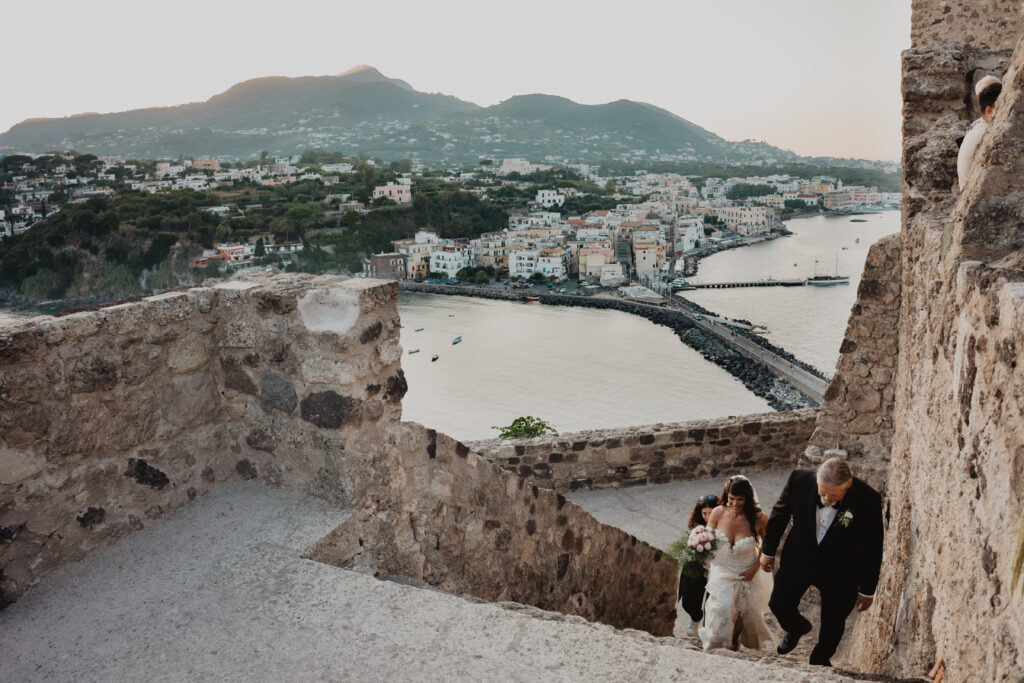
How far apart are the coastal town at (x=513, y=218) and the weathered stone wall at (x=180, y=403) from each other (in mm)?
50788

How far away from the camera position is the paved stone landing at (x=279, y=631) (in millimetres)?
1476

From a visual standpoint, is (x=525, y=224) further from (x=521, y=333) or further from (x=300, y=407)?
(x=300, y=407)

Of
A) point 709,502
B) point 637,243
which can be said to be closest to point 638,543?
point 709,502

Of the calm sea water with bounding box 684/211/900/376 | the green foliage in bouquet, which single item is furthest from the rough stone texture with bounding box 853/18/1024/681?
the calm sea water with bounding box 684/211/900/376

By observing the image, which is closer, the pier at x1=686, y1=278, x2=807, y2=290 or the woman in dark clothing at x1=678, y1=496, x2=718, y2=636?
the woman in dark clothing at x1=678, y1=496, x2=718, y2=636

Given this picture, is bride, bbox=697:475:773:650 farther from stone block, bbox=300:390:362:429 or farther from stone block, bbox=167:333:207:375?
stone block, bbox=167:333:207:375

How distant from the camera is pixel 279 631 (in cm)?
160

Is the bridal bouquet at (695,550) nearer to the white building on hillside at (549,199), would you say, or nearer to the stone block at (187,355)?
the stone block at (187,355)

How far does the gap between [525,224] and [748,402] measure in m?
45.0

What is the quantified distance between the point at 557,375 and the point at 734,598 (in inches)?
1310

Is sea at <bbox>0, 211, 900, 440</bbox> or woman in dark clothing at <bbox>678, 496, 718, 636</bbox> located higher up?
woman in dark clothing at <bbox>678, 496, 718, 636</bbox>

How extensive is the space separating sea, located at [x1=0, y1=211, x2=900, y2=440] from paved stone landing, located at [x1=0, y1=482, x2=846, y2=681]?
20988mm

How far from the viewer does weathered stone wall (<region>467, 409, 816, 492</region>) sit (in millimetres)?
5148

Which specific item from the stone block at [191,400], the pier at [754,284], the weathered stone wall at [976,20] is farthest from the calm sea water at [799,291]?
the stone block at [191,400]
